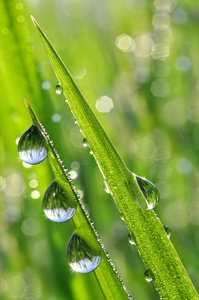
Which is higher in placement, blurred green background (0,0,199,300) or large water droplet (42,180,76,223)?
blurred green background (0,0,199,300)

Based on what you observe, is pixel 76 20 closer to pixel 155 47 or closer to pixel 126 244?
pixel 155 47

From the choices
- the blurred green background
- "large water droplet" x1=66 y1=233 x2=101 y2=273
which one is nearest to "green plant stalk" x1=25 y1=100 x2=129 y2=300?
"large water droplet" x1=66 y1=233 x2=101 y2=273

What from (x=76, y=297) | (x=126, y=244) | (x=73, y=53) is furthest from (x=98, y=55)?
(x=76, y=297)

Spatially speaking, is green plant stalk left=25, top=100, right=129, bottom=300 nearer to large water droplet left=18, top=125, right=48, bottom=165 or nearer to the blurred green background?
large water droplet left=18, top=125, right=48, bottom=165

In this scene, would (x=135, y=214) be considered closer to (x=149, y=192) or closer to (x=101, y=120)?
(x=149, y=192)

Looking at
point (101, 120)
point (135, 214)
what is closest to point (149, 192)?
point (135, 214)

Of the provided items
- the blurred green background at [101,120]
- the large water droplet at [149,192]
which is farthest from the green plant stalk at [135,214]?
the blurred green background at [101,120]
